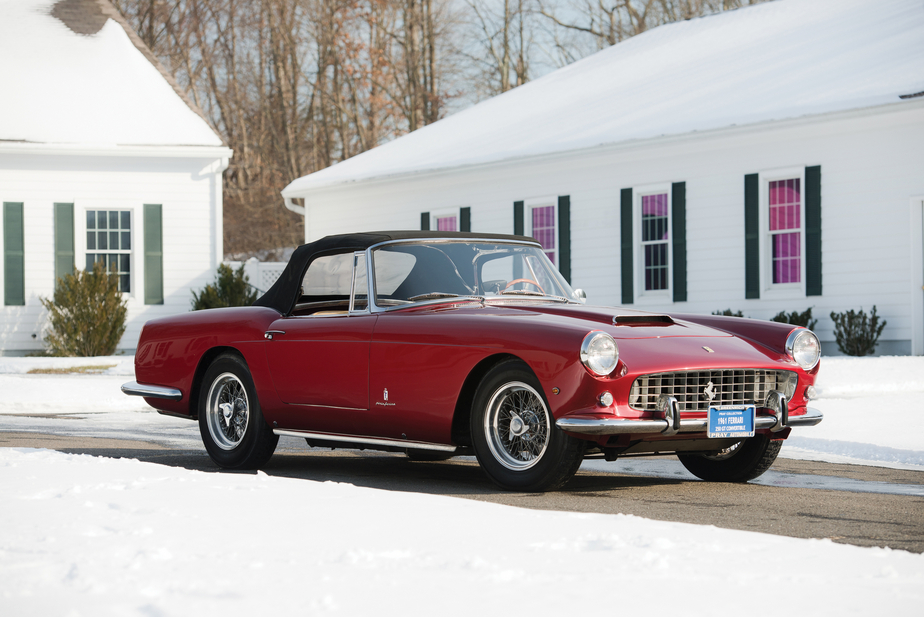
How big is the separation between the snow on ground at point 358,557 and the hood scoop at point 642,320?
1671 millimetres

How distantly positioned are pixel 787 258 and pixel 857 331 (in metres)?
1.79

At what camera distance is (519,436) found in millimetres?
6504

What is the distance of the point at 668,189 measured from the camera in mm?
19703

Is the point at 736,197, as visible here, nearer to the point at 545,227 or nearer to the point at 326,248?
the point at 545,227

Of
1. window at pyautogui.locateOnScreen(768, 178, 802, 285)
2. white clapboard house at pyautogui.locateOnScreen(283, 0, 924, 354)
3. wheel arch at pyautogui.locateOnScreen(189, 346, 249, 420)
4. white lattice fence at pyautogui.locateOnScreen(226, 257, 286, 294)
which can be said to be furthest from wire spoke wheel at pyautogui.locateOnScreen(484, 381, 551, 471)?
white lattice fence at pyautogui.locateOnScreen(226, 257, 286, 294)

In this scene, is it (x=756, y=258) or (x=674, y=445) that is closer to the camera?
(x=674, y=445)

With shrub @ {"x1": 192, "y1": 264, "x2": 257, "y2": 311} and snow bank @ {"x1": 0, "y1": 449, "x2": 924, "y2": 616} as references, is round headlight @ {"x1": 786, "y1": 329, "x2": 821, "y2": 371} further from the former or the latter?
shrub @ {"x1": 192, "y1": 264, "x2": 257, "y2": 311}

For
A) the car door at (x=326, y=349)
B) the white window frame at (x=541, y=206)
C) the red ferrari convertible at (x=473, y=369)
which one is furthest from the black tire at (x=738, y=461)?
the white window frame at (x=541, y=206)

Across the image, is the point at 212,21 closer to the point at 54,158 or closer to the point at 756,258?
the point at 54,158

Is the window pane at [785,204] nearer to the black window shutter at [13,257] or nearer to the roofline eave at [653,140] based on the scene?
the roofline eave at [653,140]

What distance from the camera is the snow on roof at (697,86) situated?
1825cm

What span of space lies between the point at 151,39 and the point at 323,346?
36442mm

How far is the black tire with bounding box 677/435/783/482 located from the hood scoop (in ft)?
3.13

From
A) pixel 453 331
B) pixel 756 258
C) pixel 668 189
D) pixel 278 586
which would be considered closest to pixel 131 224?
pixel 668 189
